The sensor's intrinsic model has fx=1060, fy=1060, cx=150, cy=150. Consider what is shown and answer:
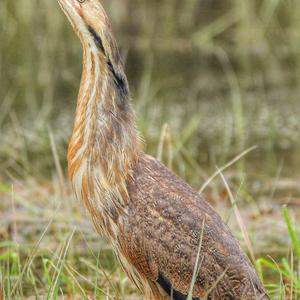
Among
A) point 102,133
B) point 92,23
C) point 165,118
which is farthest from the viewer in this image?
point 165,118

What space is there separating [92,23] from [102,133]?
0.51m

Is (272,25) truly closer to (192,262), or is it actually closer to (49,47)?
(49,47)

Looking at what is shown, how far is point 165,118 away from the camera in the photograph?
29.8 ft

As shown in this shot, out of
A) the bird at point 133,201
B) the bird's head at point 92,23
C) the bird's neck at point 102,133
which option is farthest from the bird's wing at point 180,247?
the bird's head at point 92,23

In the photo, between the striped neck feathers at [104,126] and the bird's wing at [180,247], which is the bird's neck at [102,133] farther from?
the bird's wing at [180,247]

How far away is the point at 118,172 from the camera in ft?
14.9

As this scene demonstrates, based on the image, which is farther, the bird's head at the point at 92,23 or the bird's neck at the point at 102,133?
the bird's neck at the point at 102,133

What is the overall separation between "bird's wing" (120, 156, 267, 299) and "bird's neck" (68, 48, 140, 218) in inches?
6.5

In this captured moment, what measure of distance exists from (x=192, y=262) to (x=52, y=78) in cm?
642

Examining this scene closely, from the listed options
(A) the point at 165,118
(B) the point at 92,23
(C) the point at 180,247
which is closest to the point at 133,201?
(C) the point at 180,247

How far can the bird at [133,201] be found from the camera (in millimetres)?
4367

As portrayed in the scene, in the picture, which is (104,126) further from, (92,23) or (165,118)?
(165,118)

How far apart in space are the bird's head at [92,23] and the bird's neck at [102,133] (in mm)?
82

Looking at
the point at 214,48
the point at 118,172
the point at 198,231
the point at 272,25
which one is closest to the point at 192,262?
the point at 198,231
